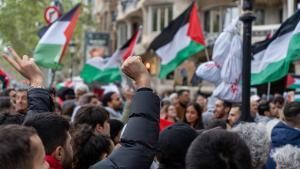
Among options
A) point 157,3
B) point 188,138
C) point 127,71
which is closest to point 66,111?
point 188,138

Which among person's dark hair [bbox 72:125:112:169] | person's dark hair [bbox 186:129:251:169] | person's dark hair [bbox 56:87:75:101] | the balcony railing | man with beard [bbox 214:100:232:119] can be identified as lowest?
person's dark hair [bbox 56:87:75:101]

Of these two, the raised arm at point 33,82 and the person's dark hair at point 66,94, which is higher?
the raised arm at point 33,82

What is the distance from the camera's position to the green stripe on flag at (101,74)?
1656 cm

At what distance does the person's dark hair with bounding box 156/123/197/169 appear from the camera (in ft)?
12.5

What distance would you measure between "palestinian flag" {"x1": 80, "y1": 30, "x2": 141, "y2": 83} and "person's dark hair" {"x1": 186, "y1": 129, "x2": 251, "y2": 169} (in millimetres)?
12141

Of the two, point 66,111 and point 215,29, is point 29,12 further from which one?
point 66,111

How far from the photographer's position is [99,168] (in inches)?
125

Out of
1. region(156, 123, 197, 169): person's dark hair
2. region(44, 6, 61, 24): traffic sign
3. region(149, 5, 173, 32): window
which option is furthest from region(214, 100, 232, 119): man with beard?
region(149, 5, 173, 32): window

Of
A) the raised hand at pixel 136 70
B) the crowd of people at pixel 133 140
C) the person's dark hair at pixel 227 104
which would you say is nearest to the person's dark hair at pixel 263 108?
the person's dark hair at pixel 227 104

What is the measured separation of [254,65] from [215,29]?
2407 centimetres

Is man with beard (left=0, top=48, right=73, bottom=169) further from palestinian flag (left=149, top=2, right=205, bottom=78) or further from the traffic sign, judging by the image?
the traffic sign

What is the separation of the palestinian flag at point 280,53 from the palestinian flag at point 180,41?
125 inches

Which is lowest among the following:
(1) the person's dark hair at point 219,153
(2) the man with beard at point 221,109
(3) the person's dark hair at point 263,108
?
(3) the person's dark hair at point 263,108

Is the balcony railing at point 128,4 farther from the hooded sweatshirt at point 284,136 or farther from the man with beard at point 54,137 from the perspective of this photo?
the man with beard at point 54,137
